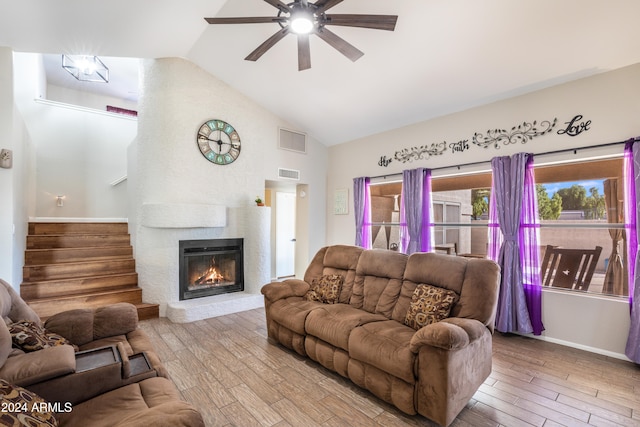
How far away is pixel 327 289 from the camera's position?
3396mm

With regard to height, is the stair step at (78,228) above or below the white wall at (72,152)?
below

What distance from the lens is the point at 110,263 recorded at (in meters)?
4.46

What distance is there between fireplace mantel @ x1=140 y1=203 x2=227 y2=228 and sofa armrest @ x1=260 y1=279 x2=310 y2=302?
1613 mm

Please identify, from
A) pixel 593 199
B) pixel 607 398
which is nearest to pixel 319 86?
pixel 593 199

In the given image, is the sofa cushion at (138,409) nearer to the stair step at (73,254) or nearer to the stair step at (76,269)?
the stair step at (76,269)

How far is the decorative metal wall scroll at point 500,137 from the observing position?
3.30m

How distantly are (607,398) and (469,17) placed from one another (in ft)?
11.5

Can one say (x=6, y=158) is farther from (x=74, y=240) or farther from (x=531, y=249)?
(x=531, y=249)

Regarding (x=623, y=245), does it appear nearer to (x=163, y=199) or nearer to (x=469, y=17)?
(x=469, y=17)

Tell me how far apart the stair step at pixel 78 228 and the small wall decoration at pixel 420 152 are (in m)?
4.95

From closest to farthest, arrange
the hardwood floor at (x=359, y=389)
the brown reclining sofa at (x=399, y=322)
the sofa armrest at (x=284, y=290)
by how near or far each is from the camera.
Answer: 1. the brown reclining sofa at (x=399, y=322)
2. the hardwood floor at (x=359, y=389)
3. the sofa armrest at (x=284, y=290)

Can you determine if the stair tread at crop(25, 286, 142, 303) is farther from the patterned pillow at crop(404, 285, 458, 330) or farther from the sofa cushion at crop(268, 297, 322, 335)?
the patterned pillow at crop(404, 285, 458, 330)

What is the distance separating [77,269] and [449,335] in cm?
490

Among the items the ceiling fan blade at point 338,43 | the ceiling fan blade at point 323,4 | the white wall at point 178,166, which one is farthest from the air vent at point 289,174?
the ceiling fan blade at point 323,4
